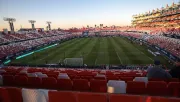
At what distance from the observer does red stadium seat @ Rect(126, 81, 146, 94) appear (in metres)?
5.94

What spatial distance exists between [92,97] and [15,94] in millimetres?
2688

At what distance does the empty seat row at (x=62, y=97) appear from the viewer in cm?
436

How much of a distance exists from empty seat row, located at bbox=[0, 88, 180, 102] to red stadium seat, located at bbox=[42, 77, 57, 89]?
5.72ft

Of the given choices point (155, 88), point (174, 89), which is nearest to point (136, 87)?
point (155, 88)

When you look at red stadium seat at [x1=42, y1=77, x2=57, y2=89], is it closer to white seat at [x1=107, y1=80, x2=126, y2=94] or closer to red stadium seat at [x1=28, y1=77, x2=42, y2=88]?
red stadium seat at [x1=28, y1=77, x2=42, y2=88]

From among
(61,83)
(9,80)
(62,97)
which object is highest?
(62,97)

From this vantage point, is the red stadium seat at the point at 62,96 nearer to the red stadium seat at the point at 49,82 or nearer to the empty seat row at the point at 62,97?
the empty seat row at the point at 62,97

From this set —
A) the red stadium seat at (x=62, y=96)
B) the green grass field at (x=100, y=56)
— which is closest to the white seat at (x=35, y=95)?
the red stadium seat at (x=62, y=96)

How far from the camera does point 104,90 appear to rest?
20.9 feet

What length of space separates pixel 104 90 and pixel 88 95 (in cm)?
189

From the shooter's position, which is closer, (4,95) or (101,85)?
(4,95)

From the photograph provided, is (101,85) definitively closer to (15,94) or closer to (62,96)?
(62,96)

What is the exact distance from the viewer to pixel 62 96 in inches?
189

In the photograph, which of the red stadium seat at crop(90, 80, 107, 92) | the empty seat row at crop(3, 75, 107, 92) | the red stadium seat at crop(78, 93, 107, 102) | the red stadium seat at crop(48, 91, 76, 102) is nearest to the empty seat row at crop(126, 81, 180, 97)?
the red stadium seat at crop(90, 80, 107, 92)
